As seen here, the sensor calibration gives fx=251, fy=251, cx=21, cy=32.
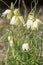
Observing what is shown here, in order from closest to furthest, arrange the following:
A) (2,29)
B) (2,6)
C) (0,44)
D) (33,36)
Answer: (33,36) < (0,44) < (2,29) < (2,6)

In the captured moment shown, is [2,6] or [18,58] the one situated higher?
[2,6]

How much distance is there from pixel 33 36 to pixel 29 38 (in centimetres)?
5

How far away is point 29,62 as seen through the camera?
7.72 ft

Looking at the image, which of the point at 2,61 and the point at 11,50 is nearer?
the point at 11,50

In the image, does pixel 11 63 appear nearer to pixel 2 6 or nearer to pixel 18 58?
pixel 18 58

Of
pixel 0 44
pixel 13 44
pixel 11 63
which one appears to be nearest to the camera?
pixel 13 44

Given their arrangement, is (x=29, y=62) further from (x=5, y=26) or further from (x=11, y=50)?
(x=5, y=26)

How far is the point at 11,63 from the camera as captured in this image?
8.01 feet

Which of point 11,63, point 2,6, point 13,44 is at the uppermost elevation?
point 2,6

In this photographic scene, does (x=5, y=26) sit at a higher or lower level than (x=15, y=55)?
higher

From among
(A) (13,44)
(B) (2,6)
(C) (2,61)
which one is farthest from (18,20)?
(B) (2,6)

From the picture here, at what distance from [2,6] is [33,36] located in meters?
2.30

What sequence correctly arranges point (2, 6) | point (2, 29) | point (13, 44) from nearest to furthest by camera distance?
point (13, 44) → point (2, 29) → point (2, 6)

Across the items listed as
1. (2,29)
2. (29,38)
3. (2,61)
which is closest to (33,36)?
(29,38)
